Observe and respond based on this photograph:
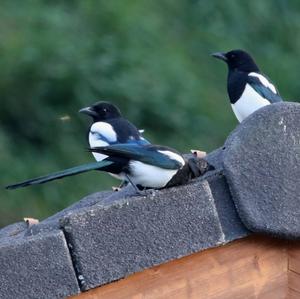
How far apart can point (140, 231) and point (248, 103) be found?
6.76 ft

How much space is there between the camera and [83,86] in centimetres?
827

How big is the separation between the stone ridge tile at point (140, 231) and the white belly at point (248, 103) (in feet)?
6.14

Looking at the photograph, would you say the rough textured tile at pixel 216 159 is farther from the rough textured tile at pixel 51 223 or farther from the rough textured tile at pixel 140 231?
→ the rough textured tile at pixel 51 223

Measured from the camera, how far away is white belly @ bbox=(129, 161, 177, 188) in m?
3.48

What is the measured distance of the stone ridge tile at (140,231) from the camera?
121 inches

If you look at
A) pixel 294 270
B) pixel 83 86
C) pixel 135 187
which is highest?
pixel 135 187

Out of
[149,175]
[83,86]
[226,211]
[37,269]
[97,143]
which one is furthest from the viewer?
[83,86]

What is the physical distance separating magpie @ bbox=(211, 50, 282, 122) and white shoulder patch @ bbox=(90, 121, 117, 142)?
559 millimetres

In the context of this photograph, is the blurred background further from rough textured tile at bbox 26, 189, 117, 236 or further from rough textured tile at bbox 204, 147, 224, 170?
rough textured tile at bbox 204, 147, 224, 170

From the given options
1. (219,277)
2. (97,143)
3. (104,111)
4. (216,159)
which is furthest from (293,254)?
(104,111)

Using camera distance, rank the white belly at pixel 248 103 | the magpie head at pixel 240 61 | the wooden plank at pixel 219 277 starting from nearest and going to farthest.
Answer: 1. the wooden plank at pixel 219 277
2. the white belly at pixel 248 103
3. the magpie head at pixel 240 61

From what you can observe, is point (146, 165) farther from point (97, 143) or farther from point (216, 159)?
point (97, 143)

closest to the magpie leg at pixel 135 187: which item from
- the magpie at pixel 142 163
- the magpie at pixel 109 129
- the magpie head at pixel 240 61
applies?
the magpie at pixel 142 163

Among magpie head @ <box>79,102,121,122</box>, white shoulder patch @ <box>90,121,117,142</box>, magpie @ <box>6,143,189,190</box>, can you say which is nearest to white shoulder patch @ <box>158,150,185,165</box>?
magpie @ <box>6,143,189,190</box>
